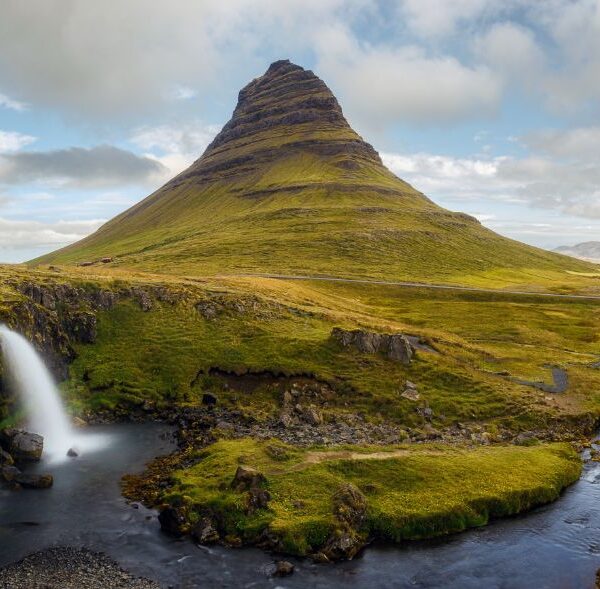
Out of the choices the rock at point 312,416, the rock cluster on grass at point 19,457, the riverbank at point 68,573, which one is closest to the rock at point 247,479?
the riverbank at point 68,573

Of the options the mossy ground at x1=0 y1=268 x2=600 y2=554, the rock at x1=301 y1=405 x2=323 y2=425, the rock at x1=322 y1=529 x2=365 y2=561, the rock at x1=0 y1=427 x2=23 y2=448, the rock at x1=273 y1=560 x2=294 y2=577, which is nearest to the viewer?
the rock at x1=273 y1=560 x2=294 y2=577

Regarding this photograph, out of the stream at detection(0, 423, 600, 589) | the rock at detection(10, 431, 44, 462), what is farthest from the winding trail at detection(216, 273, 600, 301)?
the stream at detection(0, 423, 600, 589)

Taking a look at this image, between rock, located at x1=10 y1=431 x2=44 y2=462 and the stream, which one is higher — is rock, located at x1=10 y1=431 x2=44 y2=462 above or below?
above

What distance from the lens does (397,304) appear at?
147500 millimetres

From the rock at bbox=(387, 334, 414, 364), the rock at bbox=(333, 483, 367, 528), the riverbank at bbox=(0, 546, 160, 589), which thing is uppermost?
the rock at bbox=(387, 334, 414, 364)

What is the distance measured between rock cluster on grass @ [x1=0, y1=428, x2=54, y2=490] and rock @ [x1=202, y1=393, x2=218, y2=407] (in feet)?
67.3

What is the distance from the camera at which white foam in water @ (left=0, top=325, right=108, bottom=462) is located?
5891 cm

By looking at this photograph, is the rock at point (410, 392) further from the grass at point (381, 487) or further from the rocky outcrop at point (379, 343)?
the grass at point (381, 487)

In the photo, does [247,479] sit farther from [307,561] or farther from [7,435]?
[7,435]

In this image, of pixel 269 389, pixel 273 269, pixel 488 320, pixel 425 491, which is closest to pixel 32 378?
pixel 269 389

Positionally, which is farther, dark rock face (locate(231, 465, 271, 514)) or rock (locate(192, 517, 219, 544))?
dark rock face (locate(231, 465, 271, 514))

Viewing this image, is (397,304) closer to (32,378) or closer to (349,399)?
(349,399)

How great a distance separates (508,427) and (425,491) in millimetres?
22981

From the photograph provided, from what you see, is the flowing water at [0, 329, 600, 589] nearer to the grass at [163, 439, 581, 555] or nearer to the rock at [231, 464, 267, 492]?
the grass at [163, 439, 581, 555]
